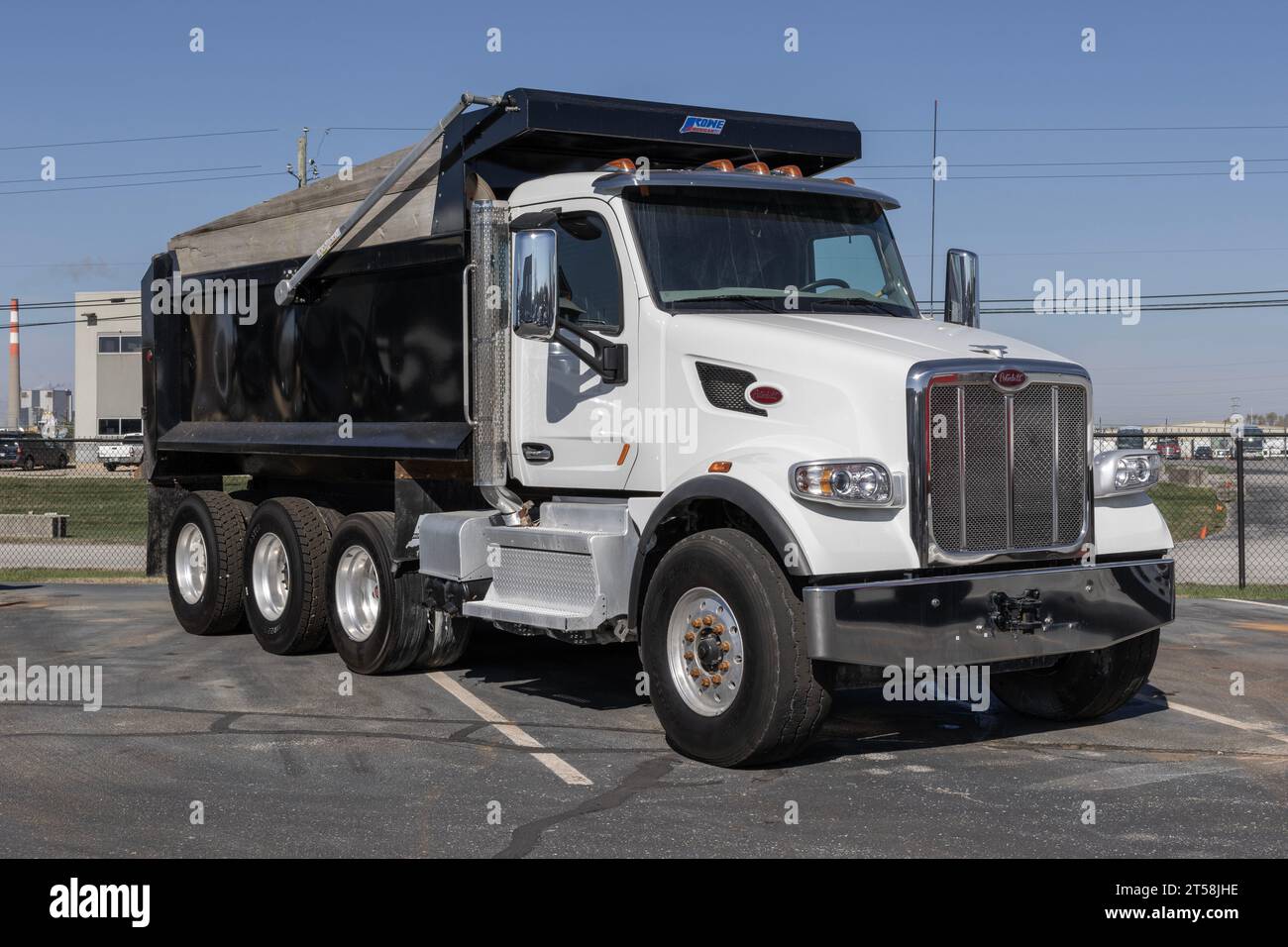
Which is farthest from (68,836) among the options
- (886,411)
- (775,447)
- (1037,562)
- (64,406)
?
(64,406)

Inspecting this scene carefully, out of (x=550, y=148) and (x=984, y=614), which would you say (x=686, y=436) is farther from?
(x=550, y=148)

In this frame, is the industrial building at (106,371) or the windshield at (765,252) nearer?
the windshield at (765,252)

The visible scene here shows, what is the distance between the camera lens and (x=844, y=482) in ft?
23.2

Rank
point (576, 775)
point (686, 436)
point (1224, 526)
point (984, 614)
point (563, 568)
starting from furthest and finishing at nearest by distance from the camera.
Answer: point (1224, 526) → point (563, 568) → point (686, 436) → point (576, 775) → point (984, 614)

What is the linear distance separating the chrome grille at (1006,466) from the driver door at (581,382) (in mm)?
1816

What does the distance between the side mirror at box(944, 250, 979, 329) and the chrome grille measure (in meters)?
1.81

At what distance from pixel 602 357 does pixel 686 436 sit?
732 millimetres

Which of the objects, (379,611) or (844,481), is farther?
(379,611)

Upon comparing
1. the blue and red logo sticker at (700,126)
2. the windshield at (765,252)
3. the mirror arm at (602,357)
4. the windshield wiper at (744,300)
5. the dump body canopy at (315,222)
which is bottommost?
the mirror arm at (602,357)

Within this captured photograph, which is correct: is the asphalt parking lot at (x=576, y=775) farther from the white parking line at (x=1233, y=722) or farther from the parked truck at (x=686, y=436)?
the parked truck at (x=686, y=436)

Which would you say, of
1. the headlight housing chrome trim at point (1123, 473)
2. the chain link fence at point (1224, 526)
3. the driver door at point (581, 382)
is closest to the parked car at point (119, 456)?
the chain link fence at point (1224, 526)

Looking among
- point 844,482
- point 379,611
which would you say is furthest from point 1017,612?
point 379,611

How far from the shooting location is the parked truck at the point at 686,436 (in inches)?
285
